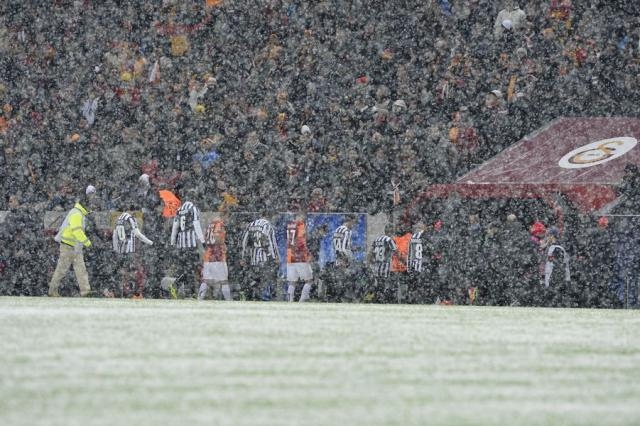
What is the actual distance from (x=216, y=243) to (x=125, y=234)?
5.13ft

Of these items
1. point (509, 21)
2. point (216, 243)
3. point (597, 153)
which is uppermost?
point (509, 21)

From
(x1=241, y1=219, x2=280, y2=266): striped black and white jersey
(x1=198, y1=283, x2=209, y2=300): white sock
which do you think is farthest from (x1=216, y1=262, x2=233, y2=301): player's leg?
(x1=241, y1=219, x2=280, y2=266): striped black and white jersey

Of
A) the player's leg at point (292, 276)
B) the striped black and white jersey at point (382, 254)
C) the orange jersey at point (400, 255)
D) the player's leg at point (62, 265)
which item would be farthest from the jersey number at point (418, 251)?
the player's leg at point (62, 265)

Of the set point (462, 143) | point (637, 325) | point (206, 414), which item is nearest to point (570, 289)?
point (462, 143)

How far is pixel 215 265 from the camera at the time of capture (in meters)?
19.4

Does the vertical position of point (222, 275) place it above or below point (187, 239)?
below

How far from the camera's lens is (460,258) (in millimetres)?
18578

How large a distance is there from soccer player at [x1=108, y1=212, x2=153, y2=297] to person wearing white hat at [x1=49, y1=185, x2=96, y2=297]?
37.0 inches

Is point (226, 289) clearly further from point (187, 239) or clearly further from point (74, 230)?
point (74, 230)

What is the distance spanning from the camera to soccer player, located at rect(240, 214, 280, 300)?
19.5 metres

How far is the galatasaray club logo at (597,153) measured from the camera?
19.8 m

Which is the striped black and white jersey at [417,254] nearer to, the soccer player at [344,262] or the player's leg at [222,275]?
the soccer player at [344,262]

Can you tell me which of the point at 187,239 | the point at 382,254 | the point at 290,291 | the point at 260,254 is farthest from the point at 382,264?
the point at 187,239

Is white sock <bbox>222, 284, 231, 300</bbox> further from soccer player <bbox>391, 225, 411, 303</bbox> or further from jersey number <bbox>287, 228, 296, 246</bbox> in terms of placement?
soccer player <bbox>391, 225, 411, 303</bbox>
